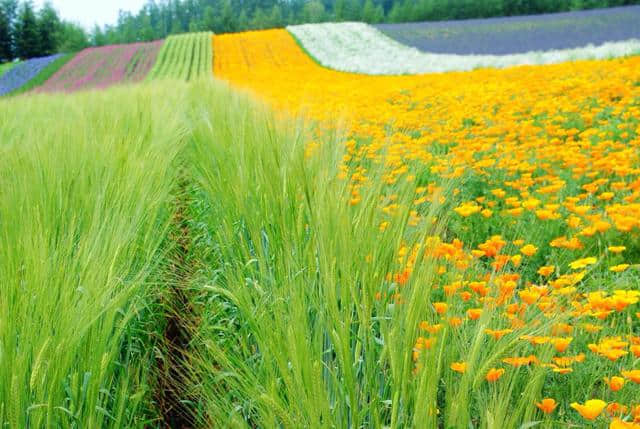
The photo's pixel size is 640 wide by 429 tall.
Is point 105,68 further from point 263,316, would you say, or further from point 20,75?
point 263,316

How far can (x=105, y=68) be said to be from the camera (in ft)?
75.8

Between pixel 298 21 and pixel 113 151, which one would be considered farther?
pixel 298 21

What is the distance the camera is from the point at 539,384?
0.97 m

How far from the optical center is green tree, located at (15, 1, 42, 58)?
38.9 meters

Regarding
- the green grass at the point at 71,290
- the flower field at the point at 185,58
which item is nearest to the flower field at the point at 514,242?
the green grass at the point at 71,290

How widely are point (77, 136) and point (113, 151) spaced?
0.46 metres

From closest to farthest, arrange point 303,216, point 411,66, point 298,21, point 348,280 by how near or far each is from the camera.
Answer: point 348,280 < point 303,216 < point 411,66 < point 298,21

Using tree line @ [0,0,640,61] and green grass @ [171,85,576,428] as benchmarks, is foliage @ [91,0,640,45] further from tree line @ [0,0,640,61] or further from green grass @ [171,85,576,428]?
green grass @ [171,85,576,428]

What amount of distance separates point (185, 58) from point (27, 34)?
20845 millimetres

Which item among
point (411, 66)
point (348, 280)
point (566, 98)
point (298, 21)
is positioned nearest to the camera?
point (348, 280)

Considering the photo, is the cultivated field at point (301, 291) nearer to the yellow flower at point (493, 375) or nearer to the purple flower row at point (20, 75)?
the yellow flower at point (493, 375)

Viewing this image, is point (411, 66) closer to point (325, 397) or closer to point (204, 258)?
point (204, 258)

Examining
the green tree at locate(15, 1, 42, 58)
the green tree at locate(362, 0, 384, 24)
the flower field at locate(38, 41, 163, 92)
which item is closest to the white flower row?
the flower field at locate(38, 41, 163, 92)

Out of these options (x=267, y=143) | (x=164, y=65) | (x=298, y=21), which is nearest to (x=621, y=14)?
(x=164, y=65)
